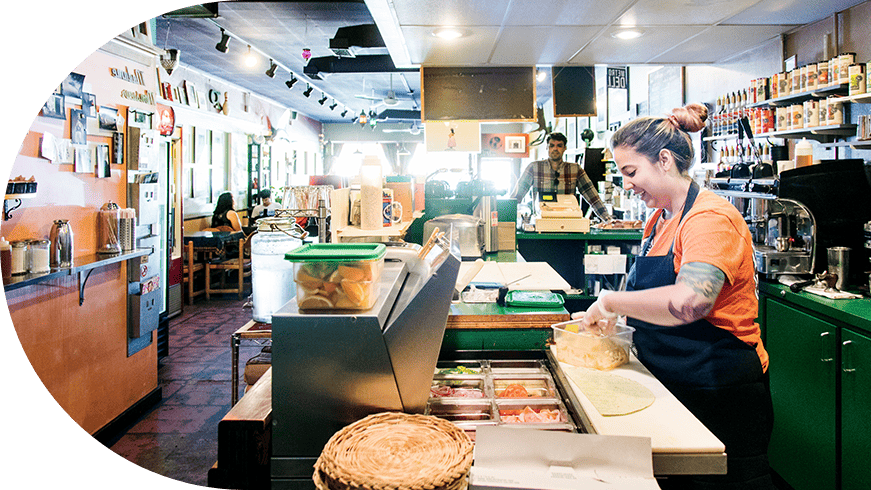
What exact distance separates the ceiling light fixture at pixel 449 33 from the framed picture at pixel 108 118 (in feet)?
8.17

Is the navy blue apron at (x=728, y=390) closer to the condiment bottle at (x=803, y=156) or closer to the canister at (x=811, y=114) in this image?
the condiment bottle at (x=803, y=156)

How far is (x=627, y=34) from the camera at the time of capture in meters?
4.59

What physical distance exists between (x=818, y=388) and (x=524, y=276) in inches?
63.4

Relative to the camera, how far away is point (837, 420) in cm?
266

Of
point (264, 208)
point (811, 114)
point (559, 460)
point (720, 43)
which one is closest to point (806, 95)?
point (811, 114)

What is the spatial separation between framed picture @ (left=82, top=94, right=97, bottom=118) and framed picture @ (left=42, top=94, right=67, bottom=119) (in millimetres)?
212

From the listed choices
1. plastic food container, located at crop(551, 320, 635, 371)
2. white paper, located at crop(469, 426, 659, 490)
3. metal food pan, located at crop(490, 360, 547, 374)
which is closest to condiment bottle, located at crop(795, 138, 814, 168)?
plastic food container, located at crop(551, 320, 635, 371)

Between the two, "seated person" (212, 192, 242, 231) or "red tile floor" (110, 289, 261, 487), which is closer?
"red tile floor" (110, 289, 261, 487)

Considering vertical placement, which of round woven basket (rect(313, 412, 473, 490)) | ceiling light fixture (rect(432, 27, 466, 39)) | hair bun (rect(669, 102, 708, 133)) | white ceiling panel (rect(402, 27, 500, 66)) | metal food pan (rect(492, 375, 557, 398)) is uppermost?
white ceiling panel (rect(402, 27, 500, 66))

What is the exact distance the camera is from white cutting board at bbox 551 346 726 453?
4.37 feet

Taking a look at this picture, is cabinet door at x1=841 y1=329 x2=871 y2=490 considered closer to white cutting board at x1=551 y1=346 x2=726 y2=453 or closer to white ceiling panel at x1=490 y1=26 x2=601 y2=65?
white cutting board at x1=551 y1=346 x2=726 y2=453

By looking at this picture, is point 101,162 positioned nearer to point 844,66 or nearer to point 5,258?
point 5,258

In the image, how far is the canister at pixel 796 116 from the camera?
12.8ft

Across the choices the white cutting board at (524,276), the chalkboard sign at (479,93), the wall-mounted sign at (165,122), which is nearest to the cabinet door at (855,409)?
the white cutting board at (524,276)
